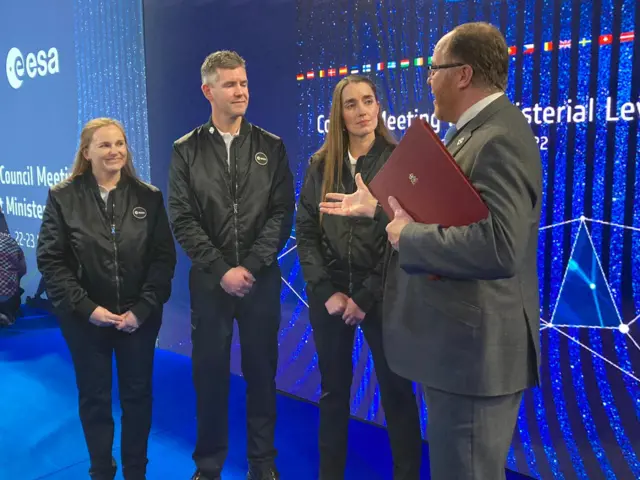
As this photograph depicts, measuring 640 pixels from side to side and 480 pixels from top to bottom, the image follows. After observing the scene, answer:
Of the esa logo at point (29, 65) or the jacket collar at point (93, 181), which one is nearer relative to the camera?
the jacket collar at point (93, 181)

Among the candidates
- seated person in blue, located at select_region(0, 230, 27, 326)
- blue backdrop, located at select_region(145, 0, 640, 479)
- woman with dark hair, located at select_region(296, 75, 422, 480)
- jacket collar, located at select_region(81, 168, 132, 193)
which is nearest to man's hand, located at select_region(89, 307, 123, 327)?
jacket collar, located at select_region(81, 168, 132, 193)

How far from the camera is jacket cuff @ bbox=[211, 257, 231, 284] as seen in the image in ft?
7.93

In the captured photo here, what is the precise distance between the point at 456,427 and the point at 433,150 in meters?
0.70

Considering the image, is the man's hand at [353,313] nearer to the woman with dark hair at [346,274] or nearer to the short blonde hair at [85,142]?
the woman with dark hair at [346,274]

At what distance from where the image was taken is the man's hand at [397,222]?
4.72 ft

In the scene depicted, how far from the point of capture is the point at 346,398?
2369 millimetres

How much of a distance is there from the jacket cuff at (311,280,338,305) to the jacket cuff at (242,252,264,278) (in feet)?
0.97

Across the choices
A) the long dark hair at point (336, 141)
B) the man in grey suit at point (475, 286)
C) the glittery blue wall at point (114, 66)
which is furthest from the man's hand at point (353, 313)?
the glittery blue wall at point (114, 66)

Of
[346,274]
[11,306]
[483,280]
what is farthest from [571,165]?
[11,306]

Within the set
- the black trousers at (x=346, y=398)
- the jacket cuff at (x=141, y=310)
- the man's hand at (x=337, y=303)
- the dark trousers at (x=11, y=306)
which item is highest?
the man's hand at (x=337, y=303)

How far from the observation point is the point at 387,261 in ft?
5.91

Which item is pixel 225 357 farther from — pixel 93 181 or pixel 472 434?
pixel 472 434

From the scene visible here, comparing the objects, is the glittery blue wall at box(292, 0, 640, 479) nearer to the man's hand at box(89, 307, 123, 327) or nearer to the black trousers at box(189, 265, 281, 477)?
the black trousers at box(189, 265, 281, 477)

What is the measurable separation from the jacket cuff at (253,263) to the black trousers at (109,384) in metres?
0.44
